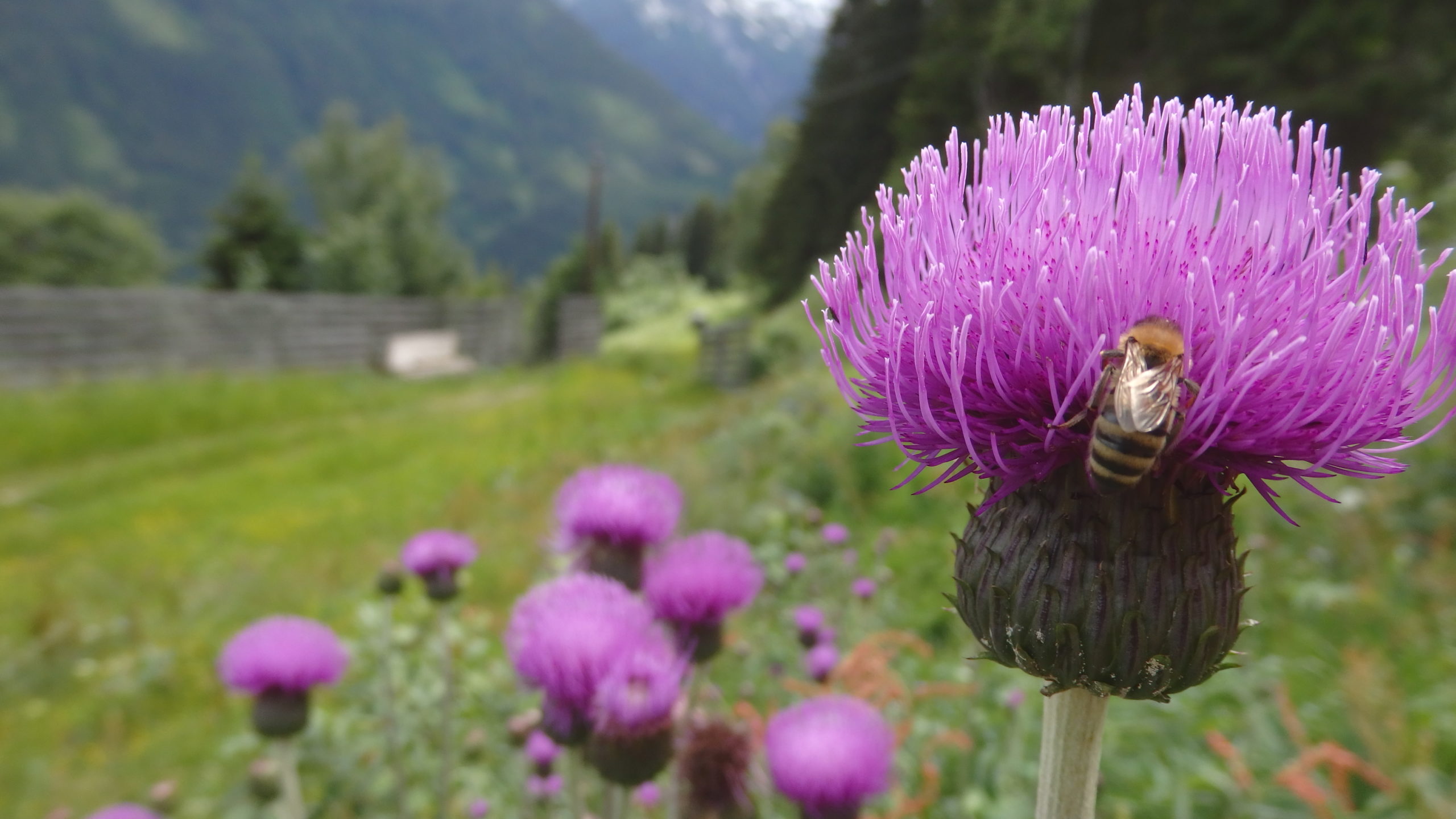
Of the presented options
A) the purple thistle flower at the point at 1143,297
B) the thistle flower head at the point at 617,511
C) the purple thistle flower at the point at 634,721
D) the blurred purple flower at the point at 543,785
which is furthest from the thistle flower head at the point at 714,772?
the purple thistle flower at the point at 1143,297

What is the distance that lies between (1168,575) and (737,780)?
1438 mm

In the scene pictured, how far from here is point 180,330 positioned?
18.6 metres

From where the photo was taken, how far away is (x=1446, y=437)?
5.25m

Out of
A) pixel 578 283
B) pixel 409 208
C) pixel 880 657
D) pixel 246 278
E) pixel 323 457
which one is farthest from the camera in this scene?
pixel 578 283

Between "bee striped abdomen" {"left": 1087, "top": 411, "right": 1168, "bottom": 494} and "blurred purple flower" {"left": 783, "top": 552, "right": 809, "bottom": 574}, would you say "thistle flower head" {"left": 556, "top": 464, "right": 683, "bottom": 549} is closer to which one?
"blurred purple flower" {"left": 783, "top": 552, "right": 809, "bottom": 574}

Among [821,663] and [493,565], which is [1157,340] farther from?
[493,565]

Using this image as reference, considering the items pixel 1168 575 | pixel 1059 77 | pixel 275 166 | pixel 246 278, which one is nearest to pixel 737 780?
pixel 1168 575

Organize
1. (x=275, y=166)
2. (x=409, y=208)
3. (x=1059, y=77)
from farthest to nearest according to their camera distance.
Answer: (x=275, y=166)
(x=409, y=208)
(x=1059, y=77)

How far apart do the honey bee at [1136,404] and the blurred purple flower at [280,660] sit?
2.50 m

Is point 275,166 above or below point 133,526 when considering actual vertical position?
above

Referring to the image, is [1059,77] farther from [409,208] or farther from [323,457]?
[409,208]

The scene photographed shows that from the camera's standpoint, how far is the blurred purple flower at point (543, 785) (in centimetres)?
267

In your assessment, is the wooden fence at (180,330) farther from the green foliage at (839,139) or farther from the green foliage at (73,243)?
the green foliage at (73,243)

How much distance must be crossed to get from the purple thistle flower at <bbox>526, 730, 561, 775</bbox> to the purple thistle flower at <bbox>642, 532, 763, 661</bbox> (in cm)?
78
